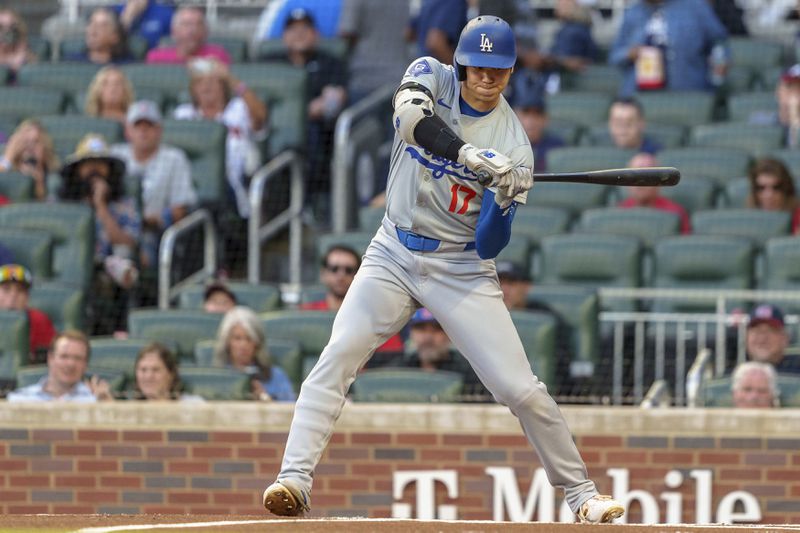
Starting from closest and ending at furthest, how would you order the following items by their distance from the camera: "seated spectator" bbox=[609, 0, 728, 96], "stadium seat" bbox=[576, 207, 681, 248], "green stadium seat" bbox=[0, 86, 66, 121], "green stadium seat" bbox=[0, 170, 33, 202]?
1. "stadium seat" bbox=[576, 207, 681, 248]
2. "green stadium seat" bbox=[0, 170, 33, 202]
3. "green stadium seat" bbox=[0, 86, 66, 121]
4. "seated spectator" bbox=[609, 0, 728, 96]

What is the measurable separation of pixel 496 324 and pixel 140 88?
6.63 m

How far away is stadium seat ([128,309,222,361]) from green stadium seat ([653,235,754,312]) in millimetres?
2464

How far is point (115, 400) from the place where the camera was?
8.16 m

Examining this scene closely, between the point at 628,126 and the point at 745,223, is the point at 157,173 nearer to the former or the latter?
the point at 628,126

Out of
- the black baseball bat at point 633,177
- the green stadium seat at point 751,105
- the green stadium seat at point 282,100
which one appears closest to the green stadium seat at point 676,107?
the green stadium seat at point 751,105

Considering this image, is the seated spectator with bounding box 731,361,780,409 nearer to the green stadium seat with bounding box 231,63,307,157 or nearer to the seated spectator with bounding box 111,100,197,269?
the seated spectator with bounding box 111,100,197,269

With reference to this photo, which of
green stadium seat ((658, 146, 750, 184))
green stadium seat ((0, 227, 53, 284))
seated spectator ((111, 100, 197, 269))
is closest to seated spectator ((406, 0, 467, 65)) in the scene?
green stadium seat ((658, 146, 750, 184))

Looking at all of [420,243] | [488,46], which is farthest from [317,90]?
[488,46]

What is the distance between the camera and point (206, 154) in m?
10.6

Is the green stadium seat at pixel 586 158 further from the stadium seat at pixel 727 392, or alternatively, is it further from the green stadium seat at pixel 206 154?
the stadium seat at pixel 727 392

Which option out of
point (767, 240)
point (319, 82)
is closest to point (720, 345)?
point (767, 240)

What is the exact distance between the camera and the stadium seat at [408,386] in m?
8.02

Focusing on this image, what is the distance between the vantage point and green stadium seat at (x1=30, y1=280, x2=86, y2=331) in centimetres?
909

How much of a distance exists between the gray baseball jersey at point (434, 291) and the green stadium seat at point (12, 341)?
3355 millimetres
